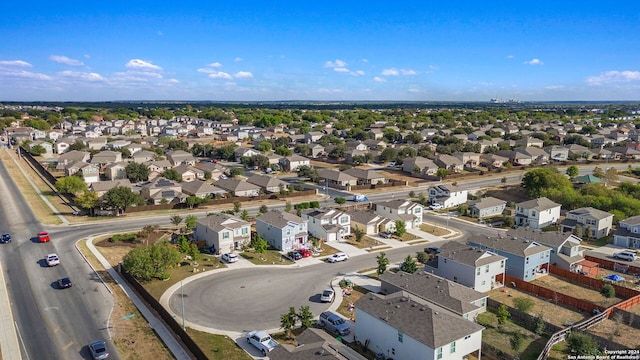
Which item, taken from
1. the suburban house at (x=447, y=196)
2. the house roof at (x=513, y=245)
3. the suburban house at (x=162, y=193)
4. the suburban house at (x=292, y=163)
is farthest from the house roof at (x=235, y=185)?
the house roof at (x=513, y=245)

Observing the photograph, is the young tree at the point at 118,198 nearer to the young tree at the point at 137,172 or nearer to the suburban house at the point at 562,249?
the young tree at the point at 137,172

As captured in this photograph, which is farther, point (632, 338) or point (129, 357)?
point (632, 338)

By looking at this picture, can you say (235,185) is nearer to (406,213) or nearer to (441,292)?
(406,213)

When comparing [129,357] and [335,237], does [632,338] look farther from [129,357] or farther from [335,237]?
[129,357]

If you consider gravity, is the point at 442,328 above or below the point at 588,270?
above

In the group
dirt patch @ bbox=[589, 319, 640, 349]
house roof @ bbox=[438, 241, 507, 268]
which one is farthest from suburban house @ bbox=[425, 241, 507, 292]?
dirt patch @ bbox=[589, 319, 640, 349]

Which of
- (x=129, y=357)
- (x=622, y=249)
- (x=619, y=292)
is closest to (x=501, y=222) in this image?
(x=622, y=249)
